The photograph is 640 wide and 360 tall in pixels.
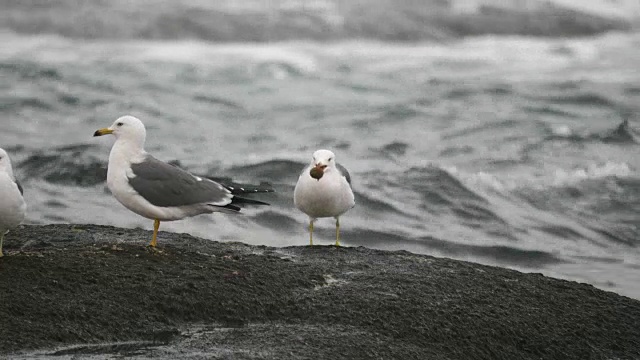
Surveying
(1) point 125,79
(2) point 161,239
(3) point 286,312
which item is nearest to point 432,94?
(1) point 125,79

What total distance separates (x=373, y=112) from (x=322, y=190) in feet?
30.2

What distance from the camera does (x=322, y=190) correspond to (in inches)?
285

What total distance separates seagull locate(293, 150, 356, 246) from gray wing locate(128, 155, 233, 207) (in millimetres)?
865

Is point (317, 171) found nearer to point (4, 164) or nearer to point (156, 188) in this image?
point (156, 188)

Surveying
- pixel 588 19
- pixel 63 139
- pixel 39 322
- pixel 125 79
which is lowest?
pixel 39 322

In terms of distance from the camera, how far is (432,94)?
17328mm

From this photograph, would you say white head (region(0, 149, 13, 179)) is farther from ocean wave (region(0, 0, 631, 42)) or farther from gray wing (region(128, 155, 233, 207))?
ocean wave (region(0, 0, 631, 42))

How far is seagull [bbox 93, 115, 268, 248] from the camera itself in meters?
6.36

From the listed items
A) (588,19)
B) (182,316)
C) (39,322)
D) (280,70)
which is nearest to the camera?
(39,322)

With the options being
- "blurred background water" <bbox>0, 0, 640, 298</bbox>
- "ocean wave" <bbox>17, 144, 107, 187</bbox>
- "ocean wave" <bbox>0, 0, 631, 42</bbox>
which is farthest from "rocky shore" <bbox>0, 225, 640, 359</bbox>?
"ocean wave" <bbox>0, 0, 631, 42</bbox>

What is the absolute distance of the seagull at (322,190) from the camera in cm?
723

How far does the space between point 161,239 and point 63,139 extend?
7357 millimetres

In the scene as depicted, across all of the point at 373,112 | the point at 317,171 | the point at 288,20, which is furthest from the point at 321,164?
the point at 288,20

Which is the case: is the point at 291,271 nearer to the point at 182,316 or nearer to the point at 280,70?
the point at 182,316
